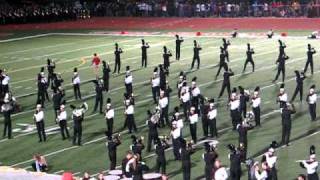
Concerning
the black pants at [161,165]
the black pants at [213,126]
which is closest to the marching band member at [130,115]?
the black pants at [213,126]

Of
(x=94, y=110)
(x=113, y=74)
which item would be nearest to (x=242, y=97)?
(x=94, y=110)

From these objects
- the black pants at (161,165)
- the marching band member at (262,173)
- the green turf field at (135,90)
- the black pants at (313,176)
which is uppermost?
the marching band member at (262,173)

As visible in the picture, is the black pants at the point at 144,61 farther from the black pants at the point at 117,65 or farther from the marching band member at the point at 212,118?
the marching band member at the point at 212,118

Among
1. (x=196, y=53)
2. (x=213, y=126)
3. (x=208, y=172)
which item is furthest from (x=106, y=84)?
(x=208, y=172)

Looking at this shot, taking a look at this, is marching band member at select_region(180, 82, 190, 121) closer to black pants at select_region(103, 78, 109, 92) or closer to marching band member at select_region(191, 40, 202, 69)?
black pants at select_region(103, 78, 109, 92)

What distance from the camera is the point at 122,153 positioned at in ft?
58.5

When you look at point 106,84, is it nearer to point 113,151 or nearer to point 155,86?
point 155,86

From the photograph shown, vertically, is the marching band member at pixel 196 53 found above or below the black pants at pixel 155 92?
above

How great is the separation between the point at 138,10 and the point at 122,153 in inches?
1328

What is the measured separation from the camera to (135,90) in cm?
2566

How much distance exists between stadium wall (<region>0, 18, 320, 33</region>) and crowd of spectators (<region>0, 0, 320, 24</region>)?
2.75ft

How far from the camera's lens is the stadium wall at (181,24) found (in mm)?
42188

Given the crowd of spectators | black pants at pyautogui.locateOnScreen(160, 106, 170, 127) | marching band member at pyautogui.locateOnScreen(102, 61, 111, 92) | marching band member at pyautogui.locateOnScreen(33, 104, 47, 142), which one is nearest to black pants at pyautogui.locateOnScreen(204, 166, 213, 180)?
black pants at pyautogui.locateOnScreen(160, 106, 170, 127)

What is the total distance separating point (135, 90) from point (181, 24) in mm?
20715
